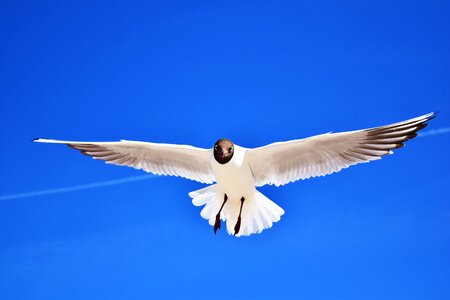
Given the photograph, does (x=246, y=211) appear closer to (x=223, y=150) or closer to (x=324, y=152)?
(x=223, y=150)

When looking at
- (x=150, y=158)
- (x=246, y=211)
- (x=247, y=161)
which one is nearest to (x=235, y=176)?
(x=247, y=161)

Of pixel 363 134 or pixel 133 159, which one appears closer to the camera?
pixel 363 134

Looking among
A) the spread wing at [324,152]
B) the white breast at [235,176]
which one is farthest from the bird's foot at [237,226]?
the spread wing at [324,152]

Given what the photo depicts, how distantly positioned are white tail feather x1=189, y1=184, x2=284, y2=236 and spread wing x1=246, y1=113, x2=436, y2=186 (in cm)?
18

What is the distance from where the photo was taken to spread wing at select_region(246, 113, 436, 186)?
6293 mm

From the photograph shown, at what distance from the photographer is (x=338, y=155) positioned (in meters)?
6.54

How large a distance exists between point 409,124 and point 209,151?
1.67 metres

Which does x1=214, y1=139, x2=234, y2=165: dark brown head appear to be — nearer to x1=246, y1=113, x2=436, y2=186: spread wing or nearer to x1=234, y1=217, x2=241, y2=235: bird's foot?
x1=246, y1=113, x2=436, y2=186: spread wing

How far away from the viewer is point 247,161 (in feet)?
21.7

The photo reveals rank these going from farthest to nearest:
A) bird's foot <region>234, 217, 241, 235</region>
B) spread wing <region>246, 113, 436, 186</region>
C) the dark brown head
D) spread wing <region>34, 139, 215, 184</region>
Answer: spread wing <region>34, 139, 215, 184</region> → bird's foot <region>234, 217, 241, 235</region> → the dark brown head → spread wing <region>246, 113, 436, 186</region>

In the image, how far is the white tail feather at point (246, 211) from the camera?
22.2 feet

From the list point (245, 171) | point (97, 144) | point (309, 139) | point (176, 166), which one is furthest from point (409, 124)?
point (97, 144)

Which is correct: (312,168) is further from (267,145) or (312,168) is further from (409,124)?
(409,124)

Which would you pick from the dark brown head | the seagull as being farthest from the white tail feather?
the dark brown head
